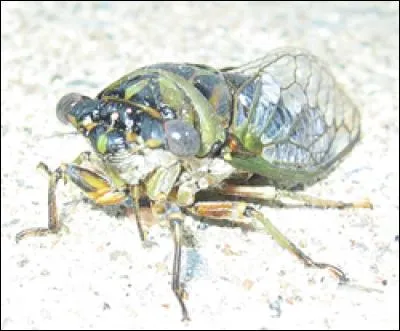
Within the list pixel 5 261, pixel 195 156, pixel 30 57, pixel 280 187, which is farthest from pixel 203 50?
pixel 5 261

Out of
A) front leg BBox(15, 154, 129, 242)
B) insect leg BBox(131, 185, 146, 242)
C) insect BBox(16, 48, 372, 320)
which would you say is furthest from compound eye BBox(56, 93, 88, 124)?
insect leg BBox(131, 185, 146, 242)

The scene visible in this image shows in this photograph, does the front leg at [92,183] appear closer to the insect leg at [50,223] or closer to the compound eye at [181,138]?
the insect leg at [50,223]

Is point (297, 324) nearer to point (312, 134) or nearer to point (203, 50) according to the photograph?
point (312, 134)

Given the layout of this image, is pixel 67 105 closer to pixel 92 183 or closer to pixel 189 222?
pixel 92 183

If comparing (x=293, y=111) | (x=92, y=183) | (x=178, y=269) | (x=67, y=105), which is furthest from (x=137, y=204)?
(x=293, y=111)

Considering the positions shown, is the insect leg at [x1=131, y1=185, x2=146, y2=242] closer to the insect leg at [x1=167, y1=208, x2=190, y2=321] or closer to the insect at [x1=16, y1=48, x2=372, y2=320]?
the insect at [x1=16, y1=48, x2=372, y2=320]

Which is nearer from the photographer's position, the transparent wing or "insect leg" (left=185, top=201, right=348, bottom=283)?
"insect leg" (left=185, top=201, right=348, bottom=283)
